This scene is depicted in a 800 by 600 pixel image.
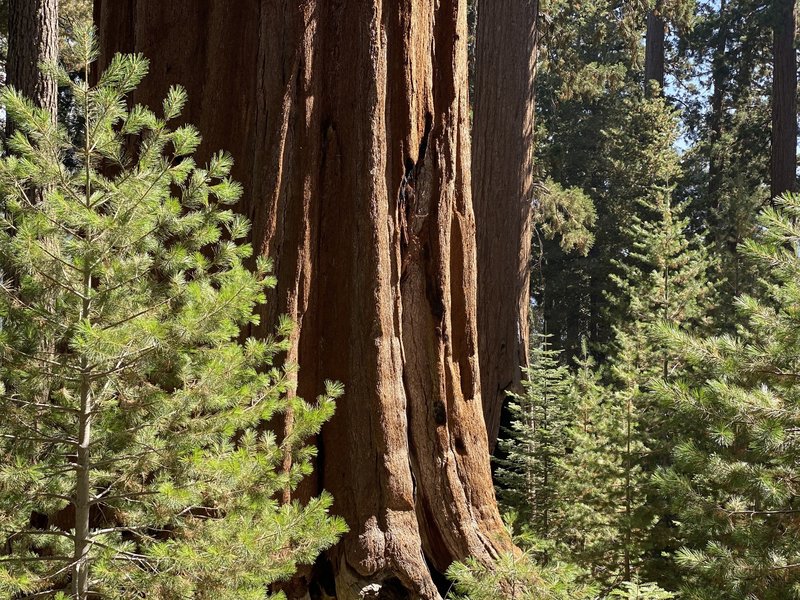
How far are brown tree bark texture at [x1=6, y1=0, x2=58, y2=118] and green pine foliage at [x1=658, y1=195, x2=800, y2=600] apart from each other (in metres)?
5.40

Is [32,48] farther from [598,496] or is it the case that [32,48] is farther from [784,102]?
[784,102]

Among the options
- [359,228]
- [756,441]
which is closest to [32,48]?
[359,228]

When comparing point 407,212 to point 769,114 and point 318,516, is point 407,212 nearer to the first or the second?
point 318,516

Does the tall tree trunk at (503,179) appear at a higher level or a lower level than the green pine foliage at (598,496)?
higher

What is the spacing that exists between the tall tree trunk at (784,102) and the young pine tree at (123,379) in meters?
16.5

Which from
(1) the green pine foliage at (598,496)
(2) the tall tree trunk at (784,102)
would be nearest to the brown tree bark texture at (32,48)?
(1) the green pine foliage at (598,496)

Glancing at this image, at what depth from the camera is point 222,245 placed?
3404mm

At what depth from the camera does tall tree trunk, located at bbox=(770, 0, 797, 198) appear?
710 inches

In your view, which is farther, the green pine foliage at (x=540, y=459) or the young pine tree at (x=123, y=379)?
the green pine foliage at (x=540, y=459)

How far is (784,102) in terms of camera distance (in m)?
18.8

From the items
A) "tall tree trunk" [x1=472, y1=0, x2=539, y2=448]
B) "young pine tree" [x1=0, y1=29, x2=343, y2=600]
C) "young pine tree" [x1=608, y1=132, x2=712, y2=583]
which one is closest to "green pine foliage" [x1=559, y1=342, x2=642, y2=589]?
"young pine tree" [x1=608, y1=132, x2=712, y2=583]

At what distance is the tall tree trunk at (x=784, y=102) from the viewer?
18031 millimetres

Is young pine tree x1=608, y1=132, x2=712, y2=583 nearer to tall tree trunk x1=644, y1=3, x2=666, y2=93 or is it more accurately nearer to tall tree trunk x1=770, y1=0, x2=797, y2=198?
tall tree trunk x1=770, y1=0, x2=797, y2=198

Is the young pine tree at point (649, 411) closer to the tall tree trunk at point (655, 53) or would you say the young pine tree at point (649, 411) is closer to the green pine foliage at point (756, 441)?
the green pine foliage at point (756, 441)
